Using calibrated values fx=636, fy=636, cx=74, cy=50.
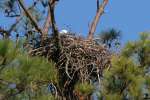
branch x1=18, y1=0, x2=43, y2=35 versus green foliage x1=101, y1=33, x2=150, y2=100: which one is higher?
branch x1=18, y1=0, x2=43, y2=35

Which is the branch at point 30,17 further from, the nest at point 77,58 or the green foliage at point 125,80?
the green foliage at point 125,80

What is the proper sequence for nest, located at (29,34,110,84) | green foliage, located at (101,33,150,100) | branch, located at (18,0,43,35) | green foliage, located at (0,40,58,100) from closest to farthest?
green foliage, located at (0,40,58,100) < green foliage, located at (101,33,150,100) < branch, located at (18,0,43,35) < nest, located at (29,34,110,84)

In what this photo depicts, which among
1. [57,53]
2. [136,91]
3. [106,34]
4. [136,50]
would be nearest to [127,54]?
[136,50]

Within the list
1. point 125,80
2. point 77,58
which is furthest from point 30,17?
point 125,80

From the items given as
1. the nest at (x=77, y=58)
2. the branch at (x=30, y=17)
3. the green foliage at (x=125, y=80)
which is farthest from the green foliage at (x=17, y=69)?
the nest at (x=77, y=58)

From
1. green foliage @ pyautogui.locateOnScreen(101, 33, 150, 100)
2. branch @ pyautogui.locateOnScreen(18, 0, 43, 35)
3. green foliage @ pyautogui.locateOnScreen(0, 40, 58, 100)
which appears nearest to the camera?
green foliage @ pyautogui.locateOnScreen(0, 40, 58, 100)

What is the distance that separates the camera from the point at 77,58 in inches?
200

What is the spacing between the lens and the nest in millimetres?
5074

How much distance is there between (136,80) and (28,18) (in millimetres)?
1527

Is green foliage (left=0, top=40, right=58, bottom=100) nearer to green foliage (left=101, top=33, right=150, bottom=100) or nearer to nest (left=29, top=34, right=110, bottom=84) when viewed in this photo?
green foliage (left=101, top=33, right=150, bottom=100)

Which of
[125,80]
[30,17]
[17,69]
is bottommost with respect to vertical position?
[125,80]

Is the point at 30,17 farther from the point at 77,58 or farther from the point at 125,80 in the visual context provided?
the point at 125,80

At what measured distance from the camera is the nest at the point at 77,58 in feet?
16.6

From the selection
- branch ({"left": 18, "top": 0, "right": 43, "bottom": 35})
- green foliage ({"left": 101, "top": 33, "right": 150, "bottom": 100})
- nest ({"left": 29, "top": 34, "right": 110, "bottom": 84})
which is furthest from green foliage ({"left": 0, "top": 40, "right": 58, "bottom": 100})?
nest ({"left": 29, "top": 34, "right": 110, "bottom": 84})
